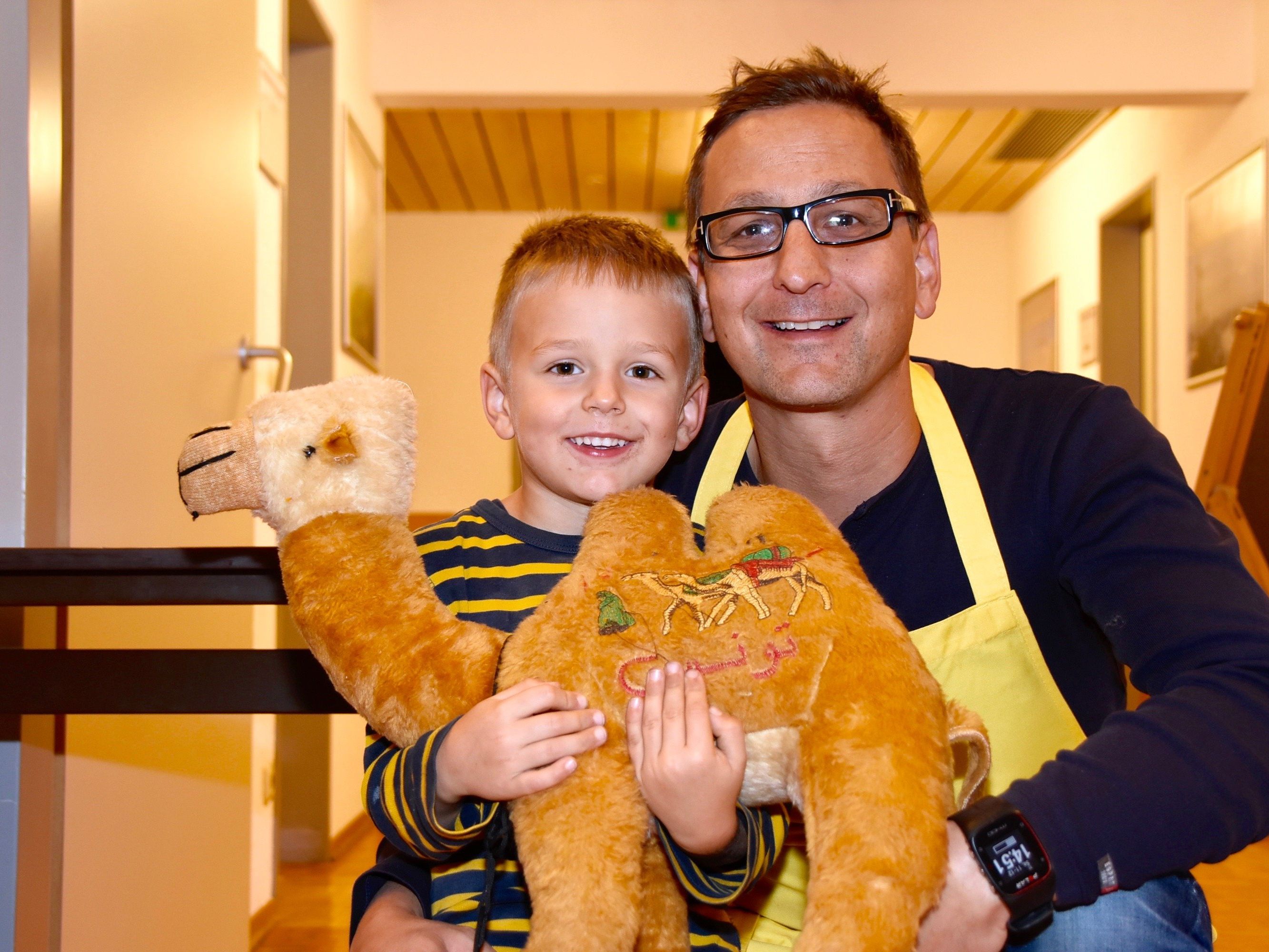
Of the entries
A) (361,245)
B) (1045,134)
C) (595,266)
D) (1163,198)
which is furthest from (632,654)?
(1045,134)

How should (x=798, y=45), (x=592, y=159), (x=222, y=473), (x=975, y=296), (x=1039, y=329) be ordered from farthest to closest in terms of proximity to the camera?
(x=975, y=296) < (x=1039, y=329) < (x=592, y=159) < (x=798, y=45) < (x=222, y=473)

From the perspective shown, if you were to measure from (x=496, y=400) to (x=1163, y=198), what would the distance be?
4458 millimetres

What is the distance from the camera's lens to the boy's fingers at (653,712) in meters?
0.79

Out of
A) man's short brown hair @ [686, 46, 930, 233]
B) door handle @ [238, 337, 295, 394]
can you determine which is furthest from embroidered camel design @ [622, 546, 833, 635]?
door handle @ [238, 337, 295, 394]

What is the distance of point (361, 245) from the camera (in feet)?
11.8

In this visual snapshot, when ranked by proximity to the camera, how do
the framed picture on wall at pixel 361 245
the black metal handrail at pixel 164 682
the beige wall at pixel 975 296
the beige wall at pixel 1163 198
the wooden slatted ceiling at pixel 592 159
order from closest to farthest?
the black metal handrail at pixel 164 682
the framed picture on wall at pixel 361 245
the beige wall at pixel 1163 198
the wooden slatted ceiling at pixel 592 159
the beige wall at pixel 975 296

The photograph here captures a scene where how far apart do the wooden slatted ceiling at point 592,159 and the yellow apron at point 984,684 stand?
12.2 ft

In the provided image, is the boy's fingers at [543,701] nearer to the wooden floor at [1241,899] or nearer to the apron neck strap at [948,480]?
the apron neck strap at [948,480]

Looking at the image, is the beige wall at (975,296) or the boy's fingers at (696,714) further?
the beige wall at (975,296)

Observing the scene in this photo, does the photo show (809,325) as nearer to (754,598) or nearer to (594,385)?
(594,385)

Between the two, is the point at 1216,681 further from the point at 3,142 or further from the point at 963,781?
the point at 3,142

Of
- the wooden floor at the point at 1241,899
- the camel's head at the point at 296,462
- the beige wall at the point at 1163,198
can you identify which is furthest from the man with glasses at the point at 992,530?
the beige wall at the point at 1163,198

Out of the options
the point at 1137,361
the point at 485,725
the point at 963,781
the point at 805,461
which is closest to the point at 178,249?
the point at 805,461

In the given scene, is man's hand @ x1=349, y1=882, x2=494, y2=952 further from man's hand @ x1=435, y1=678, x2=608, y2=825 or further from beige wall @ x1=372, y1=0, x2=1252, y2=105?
beige wall @ x1=372, y1=0, x2=1252, y2=105
